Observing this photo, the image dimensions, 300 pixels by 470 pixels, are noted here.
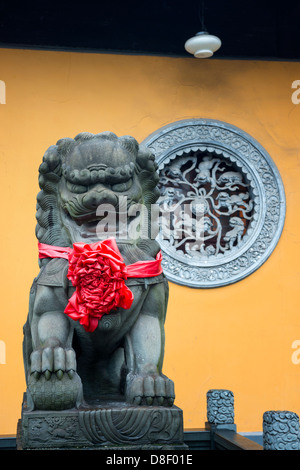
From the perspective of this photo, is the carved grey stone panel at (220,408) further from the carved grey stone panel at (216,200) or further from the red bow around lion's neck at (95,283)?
the carved grey stone panel at (216,200)

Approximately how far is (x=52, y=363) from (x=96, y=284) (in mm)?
296

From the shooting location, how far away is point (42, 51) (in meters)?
4.78

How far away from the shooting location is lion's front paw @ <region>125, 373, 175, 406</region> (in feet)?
7.49

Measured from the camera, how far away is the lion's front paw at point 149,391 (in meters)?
2.28

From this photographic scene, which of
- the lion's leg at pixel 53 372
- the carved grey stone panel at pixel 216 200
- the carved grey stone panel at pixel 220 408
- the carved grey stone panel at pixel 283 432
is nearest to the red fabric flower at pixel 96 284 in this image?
the lion's leg at pixel 53 372

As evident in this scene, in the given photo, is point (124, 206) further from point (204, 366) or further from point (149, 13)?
point (149, 13)

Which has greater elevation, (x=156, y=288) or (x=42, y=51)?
(x=42, y=51)

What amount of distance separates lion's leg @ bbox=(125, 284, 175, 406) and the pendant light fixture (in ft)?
8.15

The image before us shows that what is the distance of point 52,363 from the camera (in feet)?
7.36

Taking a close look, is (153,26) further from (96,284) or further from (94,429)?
(94,429)

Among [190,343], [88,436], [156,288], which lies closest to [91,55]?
[190,343]

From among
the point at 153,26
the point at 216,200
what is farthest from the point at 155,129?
the point at 153,26

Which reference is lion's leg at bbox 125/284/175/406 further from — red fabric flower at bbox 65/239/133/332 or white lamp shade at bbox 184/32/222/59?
white lamp shade at bbox 184/32/222/59

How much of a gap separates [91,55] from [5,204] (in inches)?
48.5
